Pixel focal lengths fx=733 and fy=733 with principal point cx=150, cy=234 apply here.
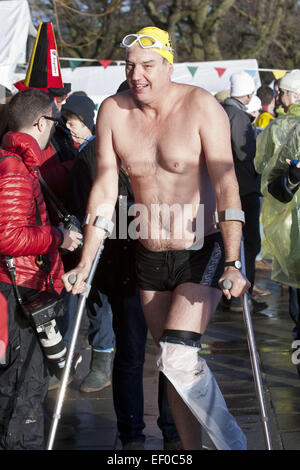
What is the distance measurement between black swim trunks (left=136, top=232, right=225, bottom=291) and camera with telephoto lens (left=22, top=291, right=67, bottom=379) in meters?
0.49

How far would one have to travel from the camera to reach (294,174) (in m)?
4.56

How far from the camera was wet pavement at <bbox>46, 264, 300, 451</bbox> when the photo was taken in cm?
445

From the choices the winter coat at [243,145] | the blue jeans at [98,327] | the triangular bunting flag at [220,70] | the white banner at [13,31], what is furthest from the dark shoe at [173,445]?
the triangular bunting flag at [220,70]

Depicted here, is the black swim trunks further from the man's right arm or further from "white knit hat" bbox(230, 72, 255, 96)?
"white knit hat" bbox(230, 72, 255, 96)

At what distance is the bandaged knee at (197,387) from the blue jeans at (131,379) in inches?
29.8

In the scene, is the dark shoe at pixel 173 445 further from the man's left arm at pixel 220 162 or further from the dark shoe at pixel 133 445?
the man's left arm at pixel 220 162

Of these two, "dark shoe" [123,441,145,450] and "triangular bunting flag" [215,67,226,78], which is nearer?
"dark shoe" [123,441,145,450]

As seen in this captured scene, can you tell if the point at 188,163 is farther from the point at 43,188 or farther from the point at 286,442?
the point at 286,442

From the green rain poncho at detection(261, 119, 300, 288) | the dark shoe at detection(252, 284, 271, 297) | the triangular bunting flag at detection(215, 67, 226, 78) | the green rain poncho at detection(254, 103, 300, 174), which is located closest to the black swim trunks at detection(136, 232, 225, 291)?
the green rain poncho at detection(261, 119, 300, 288)

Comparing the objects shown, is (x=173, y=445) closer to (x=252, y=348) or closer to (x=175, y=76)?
(x=252, y=348)

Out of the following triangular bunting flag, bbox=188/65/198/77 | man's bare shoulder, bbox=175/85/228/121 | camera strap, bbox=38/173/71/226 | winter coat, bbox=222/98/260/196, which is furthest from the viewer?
triangular bunting flag, bbox=188/65/198/77

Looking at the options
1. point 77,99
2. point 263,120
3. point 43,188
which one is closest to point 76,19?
point 263,120

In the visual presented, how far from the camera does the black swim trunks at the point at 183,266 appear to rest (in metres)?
3.73

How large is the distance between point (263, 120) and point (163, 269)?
720 cm
